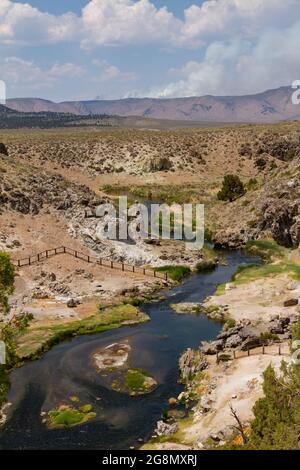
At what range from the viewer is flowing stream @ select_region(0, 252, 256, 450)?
3544 centimetres

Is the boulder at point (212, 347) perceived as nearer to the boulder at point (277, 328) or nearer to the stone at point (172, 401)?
the boulder at point (277, 328)

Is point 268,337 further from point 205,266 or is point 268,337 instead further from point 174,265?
point 205,266

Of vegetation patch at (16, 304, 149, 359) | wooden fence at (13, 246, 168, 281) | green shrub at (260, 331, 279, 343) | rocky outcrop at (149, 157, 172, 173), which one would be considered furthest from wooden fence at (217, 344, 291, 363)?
rocky outcrop at (149, 157, 172, 173)

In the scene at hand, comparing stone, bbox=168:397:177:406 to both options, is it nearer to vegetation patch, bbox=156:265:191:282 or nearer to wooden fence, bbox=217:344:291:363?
wooden fence, bbox=217:344:291:363

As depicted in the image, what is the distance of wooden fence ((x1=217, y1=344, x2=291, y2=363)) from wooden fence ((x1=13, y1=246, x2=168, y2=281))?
2183 cm

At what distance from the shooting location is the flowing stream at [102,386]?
35.4 metres

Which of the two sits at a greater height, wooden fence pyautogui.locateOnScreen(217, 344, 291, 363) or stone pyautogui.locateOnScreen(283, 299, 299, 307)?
stone pyautogui.locateOnScreen(283, 299, 299, 307)

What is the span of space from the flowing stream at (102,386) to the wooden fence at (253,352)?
3.85 metres

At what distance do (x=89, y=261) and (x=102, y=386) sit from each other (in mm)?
28738

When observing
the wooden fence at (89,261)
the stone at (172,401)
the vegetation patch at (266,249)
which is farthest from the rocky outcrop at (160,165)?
the stone at (172,401)

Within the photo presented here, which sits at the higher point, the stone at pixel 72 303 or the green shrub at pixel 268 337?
the green shrub at pixel 268 337

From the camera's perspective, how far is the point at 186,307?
58.0 m

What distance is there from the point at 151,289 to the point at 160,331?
37.3ft

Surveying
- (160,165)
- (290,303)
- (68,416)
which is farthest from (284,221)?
(160,165)
